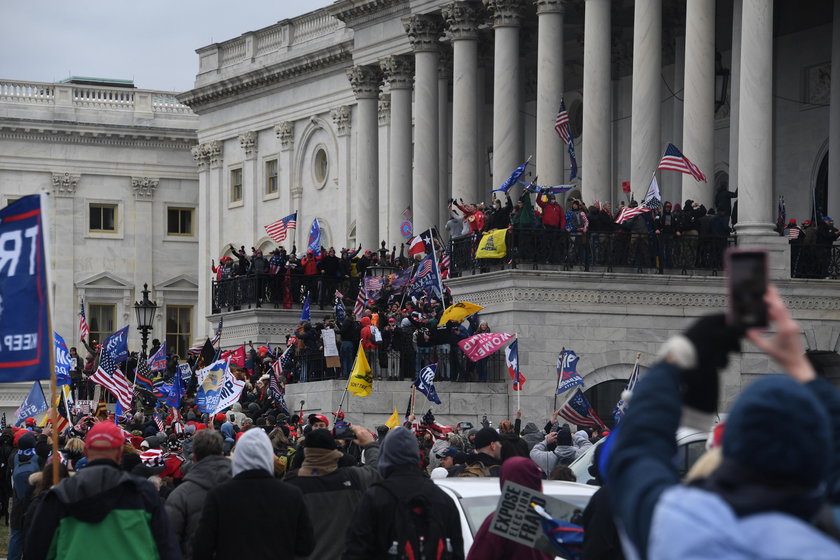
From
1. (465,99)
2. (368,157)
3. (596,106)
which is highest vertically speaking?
(465,99)

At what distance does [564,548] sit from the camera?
29.4 feet

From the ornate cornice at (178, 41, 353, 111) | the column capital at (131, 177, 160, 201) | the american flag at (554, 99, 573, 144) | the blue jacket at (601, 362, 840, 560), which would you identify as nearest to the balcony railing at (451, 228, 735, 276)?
the american flag at (554, 99, 573, 144)

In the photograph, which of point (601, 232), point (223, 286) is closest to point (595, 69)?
point (601, 232)

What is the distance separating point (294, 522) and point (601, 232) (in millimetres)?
25171

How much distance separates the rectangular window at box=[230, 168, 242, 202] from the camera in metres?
66.8

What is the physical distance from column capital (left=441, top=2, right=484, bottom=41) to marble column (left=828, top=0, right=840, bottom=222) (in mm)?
9487

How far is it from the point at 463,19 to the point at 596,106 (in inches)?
281

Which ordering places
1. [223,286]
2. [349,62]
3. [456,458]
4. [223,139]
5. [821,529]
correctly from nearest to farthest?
[821,529]
[456,458]
[223,286]
[349,62]
[223,139]

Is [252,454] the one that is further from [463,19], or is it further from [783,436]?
[463,19]

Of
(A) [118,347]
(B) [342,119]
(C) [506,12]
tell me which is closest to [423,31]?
(C) [506,12]

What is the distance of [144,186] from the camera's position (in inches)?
2874

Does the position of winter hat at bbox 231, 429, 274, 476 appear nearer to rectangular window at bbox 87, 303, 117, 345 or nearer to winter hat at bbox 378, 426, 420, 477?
winter hat at bbox 378, 426, 420, 477

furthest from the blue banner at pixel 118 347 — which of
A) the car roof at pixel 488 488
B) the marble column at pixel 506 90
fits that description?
the car roof at pixel 488 488

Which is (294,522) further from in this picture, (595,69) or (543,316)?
(595,69)
